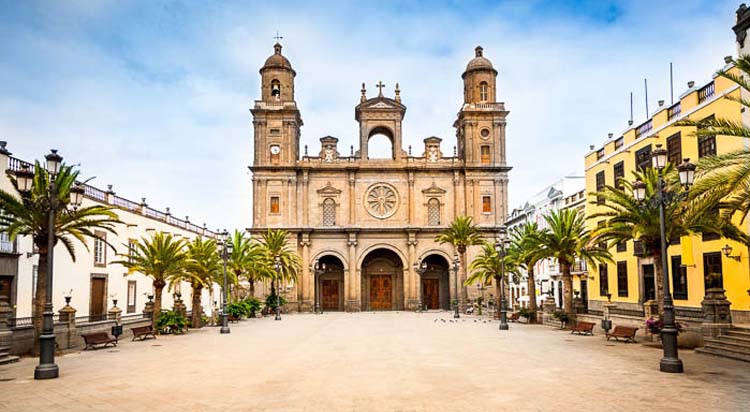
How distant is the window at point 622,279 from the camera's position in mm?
33156

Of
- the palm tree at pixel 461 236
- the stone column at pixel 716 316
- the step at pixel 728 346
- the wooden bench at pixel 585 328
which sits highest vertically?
the palm tree at pixel 461 236

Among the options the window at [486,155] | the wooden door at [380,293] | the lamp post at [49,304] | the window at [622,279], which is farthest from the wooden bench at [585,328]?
the wooden door at [380,293]

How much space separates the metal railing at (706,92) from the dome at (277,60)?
3368 centimetres

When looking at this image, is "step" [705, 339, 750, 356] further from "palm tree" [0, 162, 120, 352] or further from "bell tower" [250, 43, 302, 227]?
"bell tower" [250, 43, 302, 227]

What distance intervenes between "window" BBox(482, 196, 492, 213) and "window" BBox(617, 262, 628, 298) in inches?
707

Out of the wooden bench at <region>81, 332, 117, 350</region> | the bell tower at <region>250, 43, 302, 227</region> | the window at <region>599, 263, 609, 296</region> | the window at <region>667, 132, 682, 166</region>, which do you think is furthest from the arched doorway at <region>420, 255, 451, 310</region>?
the wooden bench at <region>81, 332, 117, 350</region>

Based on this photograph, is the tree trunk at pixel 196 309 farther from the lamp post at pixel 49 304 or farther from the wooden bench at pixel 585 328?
the wooden bench at pixel 585 328

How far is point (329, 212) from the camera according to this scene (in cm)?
5134

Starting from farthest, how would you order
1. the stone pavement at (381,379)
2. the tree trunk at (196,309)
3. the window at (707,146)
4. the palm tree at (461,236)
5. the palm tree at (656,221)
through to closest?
1. the palm tree at (461,236)
2. the tree trunk at (196,309)
3. the window at (707,146)
4. the palm tree at (656,221)
5. the stone pavement at (381,379)

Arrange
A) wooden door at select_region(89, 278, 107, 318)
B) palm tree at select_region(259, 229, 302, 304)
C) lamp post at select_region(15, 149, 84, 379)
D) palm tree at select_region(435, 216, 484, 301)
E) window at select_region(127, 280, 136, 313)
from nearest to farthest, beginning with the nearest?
lamp post at select_region(15, 149, 84, 379) < wooden door at select_region(89, 278, 107, 318) < window at select_region(127, 280, 136, 313) < palm tree at select_region(259, 229, 302, 304) < palm tree at select_region(435, 216, 484, 301)

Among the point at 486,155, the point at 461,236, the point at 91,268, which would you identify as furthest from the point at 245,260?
the point at 486,155

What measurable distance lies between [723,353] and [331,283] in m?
37.9

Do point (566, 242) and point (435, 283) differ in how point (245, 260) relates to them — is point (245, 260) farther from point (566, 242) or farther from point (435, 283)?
point (566, 242)

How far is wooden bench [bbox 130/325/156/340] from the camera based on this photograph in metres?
24.3
